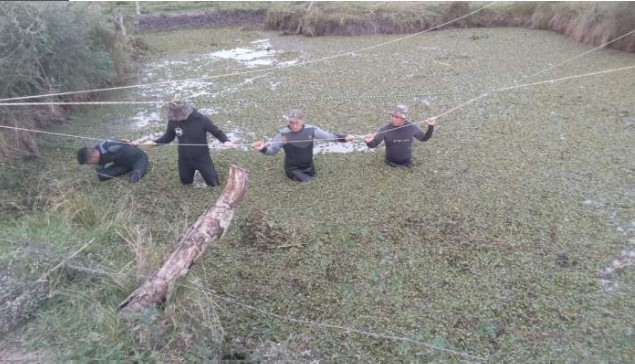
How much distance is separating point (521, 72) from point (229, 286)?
6.04m

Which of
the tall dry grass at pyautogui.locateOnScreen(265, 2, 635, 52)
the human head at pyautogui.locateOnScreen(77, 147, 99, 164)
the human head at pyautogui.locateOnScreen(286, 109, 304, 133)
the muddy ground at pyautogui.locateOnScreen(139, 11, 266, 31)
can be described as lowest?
the human head at pyautogui.locateOnScreen(77, 147, 99, 164)

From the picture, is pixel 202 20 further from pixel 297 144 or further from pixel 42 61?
pixel 297 144

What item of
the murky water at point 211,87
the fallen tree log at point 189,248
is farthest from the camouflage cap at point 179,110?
the fallen tree log at point 189,248

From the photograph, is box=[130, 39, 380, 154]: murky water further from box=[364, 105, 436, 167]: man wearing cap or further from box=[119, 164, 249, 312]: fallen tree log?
box=[119, 164, 249, 312]: fallen tree log

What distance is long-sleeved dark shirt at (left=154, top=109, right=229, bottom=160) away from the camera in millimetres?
4590

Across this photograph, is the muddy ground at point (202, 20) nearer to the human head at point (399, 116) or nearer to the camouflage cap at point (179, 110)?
the camouflage cap at point (179, 110)

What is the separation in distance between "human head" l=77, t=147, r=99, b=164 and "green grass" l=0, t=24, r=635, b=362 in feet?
0.86

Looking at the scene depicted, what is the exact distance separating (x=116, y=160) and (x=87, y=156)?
0.29 m

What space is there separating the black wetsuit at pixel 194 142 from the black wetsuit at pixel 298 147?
20.6 inches

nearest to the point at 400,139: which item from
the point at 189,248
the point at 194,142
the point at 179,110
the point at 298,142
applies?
the point at 298,142

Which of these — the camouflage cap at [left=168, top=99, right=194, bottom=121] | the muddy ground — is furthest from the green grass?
the muddy ground

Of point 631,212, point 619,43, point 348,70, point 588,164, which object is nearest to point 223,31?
point 348,70

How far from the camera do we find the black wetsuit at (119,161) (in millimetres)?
4797

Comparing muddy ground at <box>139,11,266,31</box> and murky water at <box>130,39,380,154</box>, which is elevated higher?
muddy ground at <box>139,11,266,31</box>
